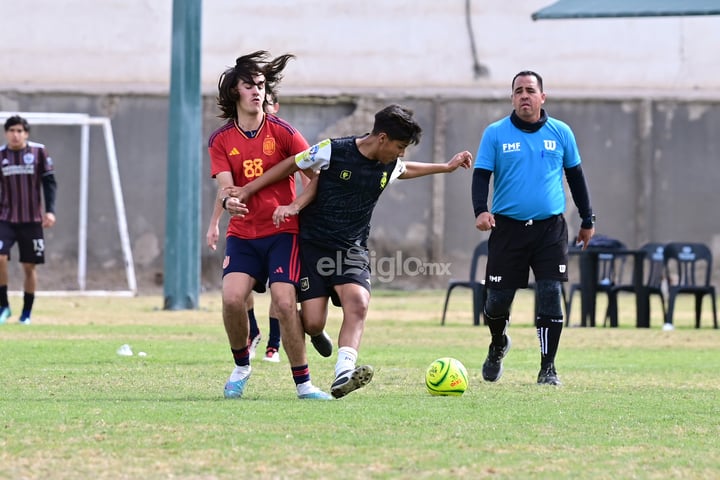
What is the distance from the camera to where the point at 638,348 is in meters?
14.3

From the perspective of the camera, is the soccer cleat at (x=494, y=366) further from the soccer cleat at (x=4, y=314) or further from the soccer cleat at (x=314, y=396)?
the soccer cleat at (x=4, y=314)

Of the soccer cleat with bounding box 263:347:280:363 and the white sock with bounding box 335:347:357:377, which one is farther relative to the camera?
the soccer cleat with bounding box 263:347:280:363

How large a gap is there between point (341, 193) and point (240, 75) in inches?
39.6

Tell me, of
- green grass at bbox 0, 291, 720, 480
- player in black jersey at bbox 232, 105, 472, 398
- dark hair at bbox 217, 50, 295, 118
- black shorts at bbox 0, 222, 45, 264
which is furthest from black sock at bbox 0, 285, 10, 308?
player in black jersey at bbox 232, 105, 472, 398

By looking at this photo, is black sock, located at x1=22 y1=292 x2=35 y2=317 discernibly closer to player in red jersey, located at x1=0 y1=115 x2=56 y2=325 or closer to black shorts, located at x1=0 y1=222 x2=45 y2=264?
player in red jersey, located at x1=0 y1=115 x2=56 y2=325

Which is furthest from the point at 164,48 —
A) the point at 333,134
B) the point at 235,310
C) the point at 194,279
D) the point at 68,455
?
the point at 68,455

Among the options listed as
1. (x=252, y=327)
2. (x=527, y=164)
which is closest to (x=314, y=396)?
(x=527, y=164)

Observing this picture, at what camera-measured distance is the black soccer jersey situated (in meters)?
8.61

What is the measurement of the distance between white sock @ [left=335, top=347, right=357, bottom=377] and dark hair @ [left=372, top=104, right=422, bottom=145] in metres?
1.30

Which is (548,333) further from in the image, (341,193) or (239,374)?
(239,374)

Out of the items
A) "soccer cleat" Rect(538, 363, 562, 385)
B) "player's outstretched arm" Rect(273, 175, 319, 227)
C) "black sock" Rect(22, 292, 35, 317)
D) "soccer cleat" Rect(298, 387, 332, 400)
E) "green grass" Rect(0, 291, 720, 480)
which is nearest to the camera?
"green grass" Rect(0, 291, 720, 480)

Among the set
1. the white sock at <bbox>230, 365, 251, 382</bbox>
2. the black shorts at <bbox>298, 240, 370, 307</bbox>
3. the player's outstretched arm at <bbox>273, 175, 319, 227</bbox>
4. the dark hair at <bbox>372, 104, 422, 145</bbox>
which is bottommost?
the white sock at <bbox>230, 365, 251, 382</bbox>

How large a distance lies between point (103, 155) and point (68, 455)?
22.4 m

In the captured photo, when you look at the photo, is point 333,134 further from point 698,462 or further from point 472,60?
point 698,462
